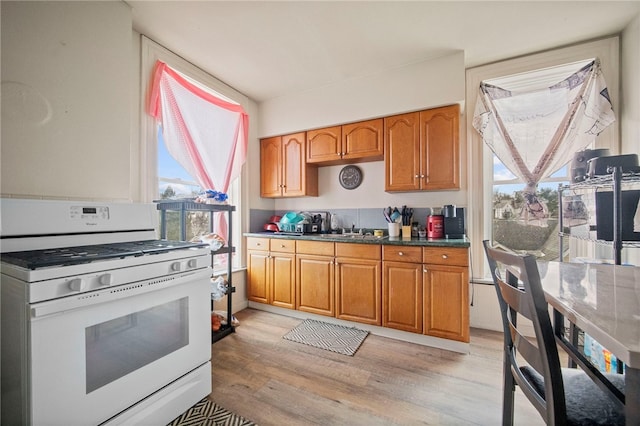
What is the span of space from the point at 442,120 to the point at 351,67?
1093mm

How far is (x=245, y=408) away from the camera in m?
1.53

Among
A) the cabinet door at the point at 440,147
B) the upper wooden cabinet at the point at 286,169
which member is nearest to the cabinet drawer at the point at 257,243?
the upper wooden cabinet at the point at 286,169

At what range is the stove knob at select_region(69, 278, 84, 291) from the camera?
104 centimetres

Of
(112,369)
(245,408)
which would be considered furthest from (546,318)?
(112,369)

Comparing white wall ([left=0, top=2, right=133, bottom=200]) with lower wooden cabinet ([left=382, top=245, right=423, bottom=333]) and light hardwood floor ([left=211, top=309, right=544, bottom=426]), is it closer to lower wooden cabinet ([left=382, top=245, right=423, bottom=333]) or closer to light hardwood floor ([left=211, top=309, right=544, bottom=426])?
light hardwood floor ([left=211, top=309, right=544, bottom=426])

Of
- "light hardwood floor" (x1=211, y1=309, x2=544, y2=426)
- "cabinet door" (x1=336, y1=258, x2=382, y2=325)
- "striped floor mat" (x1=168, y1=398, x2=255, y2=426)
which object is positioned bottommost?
"light hardwood floor" (x1=211, y1=309, x2=544, y2=426)

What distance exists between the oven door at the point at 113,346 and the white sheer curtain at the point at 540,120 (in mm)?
2956

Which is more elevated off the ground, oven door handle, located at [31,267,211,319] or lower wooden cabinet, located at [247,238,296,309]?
oven door handle, located at [31,267,211,319]

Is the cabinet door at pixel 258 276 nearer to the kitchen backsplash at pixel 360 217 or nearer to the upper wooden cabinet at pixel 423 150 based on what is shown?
the kitchen backsplash at pixel 360 217

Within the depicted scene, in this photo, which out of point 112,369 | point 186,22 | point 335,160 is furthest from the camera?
point 335,160

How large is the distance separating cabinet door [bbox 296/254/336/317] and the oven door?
129 cm

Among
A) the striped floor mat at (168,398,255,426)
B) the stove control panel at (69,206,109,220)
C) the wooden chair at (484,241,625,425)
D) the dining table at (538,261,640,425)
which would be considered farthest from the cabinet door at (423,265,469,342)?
the stove control panel at (69,206,109,220)

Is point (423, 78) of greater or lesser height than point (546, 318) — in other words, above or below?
above

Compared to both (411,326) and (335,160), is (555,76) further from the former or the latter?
(411,326)
